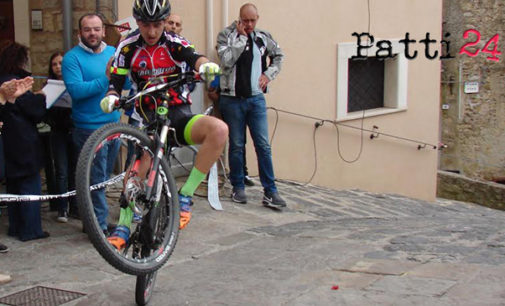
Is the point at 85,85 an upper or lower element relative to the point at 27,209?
upper

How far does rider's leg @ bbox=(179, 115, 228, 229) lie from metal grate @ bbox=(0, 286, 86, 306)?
0.88 m

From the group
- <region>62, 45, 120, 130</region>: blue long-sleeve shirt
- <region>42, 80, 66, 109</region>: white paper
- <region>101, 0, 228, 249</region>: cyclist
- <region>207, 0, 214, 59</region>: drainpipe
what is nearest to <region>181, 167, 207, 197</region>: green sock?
<region>101, 0, 228, 249</region>: cyclist

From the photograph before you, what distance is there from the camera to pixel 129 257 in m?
3.82

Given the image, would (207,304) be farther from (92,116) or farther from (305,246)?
(92,116)

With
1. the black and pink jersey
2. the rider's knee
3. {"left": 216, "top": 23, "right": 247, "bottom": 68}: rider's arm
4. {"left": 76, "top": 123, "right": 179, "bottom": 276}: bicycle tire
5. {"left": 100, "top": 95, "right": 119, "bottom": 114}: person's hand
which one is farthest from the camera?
{"left": 216, "top": 23, "right": 247, "bottom": 68}: rider's arm

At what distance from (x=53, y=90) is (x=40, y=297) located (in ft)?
7.17

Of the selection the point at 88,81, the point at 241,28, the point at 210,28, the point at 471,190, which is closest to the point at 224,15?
the point at 210,28

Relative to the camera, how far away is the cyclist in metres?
4.32

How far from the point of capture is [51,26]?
788cm

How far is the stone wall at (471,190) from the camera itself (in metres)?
17.3

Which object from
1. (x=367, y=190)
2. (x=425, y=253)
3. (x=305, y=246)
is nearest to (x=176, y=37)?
(x=305, y=246)

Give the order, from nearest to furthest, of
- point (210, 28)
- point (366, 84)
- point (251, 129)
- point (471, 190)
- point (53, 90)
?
point (53, 90) < point (251, 129) < point (210, 28) < point (366, 84) < point (471, 190)

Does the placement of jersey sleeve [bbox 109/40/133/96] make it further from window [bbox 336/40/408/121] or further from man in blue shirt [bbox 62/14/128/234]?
window [bbox 336/40/408/121]

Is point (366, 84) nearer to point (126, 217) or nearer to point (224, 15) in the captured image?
point (224, 15)
